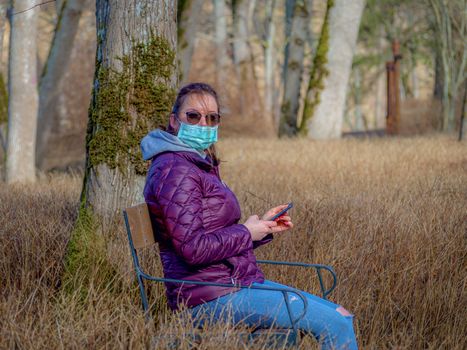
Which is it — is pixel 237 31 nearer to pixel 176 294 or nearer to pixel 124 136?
pixel 124 136

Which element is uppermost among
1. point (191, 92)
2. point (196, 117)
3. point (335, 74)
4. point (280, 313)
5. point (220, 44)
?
point (220, 44)

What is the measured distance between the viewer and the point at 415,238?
538cm

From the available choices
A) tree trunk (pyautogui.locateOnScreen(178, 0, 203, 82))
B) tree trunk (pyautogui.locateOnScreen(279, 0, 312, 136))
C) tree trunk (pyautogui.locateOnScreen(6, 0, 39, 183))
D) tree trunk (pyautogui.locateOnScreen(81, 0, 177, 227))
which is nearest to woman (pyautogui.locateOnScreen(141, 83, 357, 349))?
tree trunk (pyautogui.locateOnScreen(81, 0, 177, 227))

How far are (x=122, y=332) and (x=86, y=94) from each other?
18114 mm

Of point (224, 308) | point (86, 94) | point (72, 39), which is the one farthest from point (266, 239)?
point (86, 94)

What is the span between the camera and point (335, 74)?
667 inches

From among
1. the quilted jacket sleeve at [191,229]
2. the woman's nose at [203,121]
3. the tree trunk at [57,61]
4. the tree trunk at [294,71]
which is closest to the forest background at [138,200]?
the quilted jacket sleeve at [191,229]

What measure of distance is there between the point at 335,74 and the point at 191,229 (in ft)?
45.4

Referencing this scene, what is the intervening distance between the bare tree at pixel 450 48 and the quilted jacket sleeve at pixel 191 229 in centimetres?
1661

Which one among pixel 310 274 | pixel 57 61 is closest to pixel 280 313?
pixel 310 274

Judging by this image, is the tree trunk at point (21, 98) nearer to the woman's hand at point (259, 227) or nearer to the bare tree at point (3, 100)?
the bare tree at point (3, 100)

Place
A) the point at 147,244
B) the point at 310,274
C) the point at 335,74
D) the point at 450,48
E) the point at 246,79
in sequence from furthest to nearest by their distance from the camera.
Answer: the point at 246,79
the point at 450,48
the point at 335,74
the point at 310,274
the point at 147,244

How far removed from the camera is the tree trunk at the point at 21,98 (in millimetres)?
10672

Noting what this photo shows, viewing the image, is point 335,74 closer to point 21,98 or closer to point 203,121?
point 21,98
